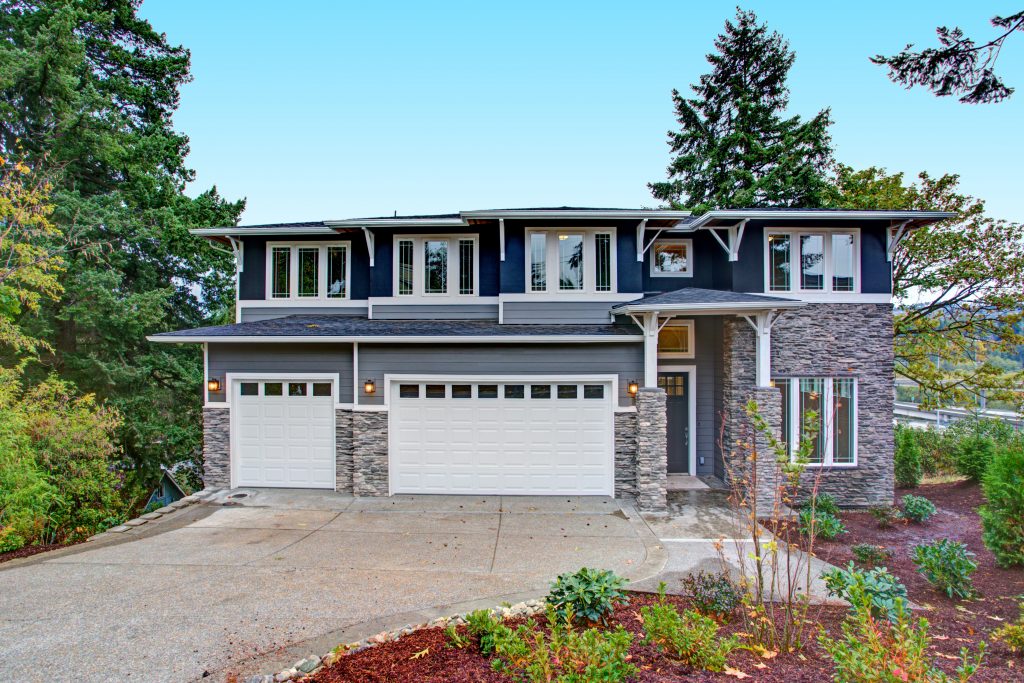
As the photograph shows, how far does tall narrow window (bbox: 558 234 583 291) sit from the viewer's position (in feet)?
30.3

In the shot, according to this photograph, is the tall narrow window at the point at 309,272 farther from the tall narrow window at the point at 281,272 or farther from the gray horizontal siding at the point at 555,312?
the gray horizontal siding at the point at 555,312

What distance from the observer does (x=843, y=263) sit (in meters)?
9.19

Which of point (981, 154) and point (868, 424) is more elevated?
point (981, 154)

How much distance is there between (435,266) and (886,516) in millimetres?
9034

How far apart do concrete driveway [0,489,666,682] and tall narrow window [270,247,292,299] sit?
4.42m

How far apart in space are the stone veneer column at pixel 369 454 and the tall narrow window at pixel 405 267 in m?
2.80

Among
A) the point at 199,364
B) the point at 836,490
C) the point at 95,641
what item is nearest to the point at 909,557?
the point at 836,490

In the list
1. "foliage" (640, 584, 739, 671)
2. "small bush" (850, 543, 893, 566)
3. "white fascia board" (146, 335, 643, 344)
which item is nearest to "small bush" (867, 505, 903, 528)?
"small bush" (850, 543, 893, 566)

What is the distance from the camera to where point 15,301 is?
7.39 meters

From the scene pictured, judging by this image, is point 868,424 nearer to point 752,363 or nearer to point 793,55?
point 752,363

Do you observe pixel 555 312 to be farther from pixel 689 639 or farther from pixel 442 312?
pixel 689 639

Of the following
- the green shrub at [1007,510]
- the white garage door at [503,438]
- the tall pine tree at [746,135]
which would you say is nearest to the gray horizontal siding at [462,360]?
the white garage door at [503,438]

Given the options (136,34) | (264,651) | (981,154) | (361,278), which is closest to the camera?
→ (264,651)

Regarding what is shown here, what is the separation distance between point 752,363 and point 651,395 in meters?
2.31
